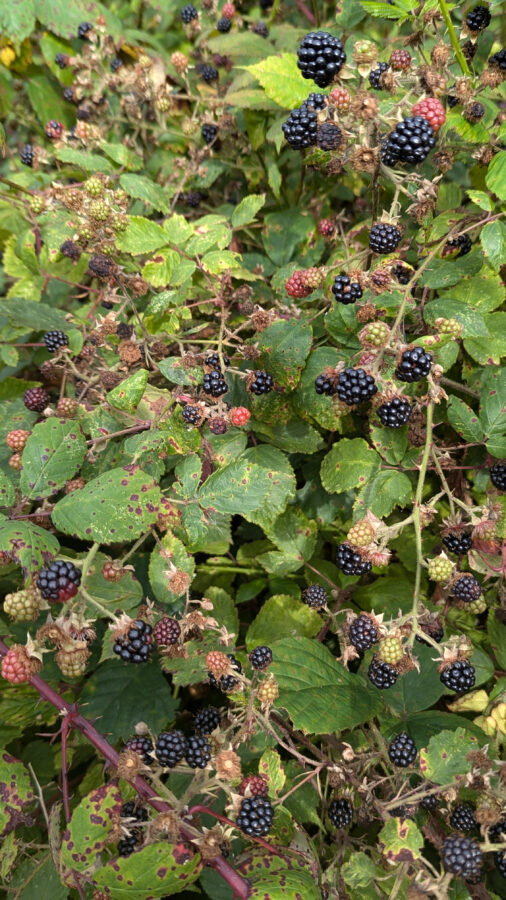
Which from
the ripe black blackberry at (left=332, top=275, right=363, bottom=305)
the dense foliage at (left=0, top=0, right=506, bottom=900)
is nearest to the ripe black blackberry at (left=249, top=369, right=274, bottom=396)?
the dense foliage at (left=0, top=0, right=506, bottom=900)

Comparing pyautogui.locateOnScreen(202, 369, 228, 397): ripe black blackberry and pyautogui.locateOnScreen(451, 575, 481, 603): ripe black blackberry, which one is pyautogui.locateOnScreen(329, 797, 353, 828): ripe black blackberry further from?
pyautogui.locateOnScreen(202, 369, 228, 397): ripe black blackberry

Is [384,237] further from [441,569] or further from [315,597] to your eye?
[315,597]

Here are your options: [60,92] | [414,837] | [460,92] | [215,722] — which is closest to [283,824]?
[215,722]

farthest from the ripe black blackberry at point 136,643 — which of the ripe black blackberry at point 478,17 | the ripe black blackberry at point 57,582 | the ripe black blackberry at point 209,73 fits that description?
the ripe black blackberry at point 209,73

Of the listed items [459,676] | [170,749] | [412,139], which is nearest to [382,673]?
[459,676]

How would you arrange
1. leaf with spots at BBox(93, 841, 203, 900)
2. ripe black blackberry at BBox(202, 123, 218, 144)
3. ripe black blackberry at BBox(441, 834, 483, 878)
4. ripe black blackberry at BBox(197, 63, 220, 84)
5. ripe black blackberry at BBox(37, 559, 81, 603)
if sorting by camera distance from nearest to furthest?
ripe black blackberry at BBox(441, 834, 483, 878)
leaf with spots at BBox(93, 841, 203, 900)
ripe black blackberry at BBox(37, 559, 81, 603)
ripe black blackberry at BBox(202, 123, 218, 144)
ripe black blackberry at BBox(197, 63, 220, 84)

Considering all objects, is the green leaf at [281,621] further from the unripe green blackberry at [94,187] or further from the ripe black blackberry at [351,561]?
the unripe green blackberry at [94,187]

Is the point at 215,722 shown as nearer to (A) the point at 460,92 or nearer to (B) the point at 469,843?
(B) the point at 469,843
